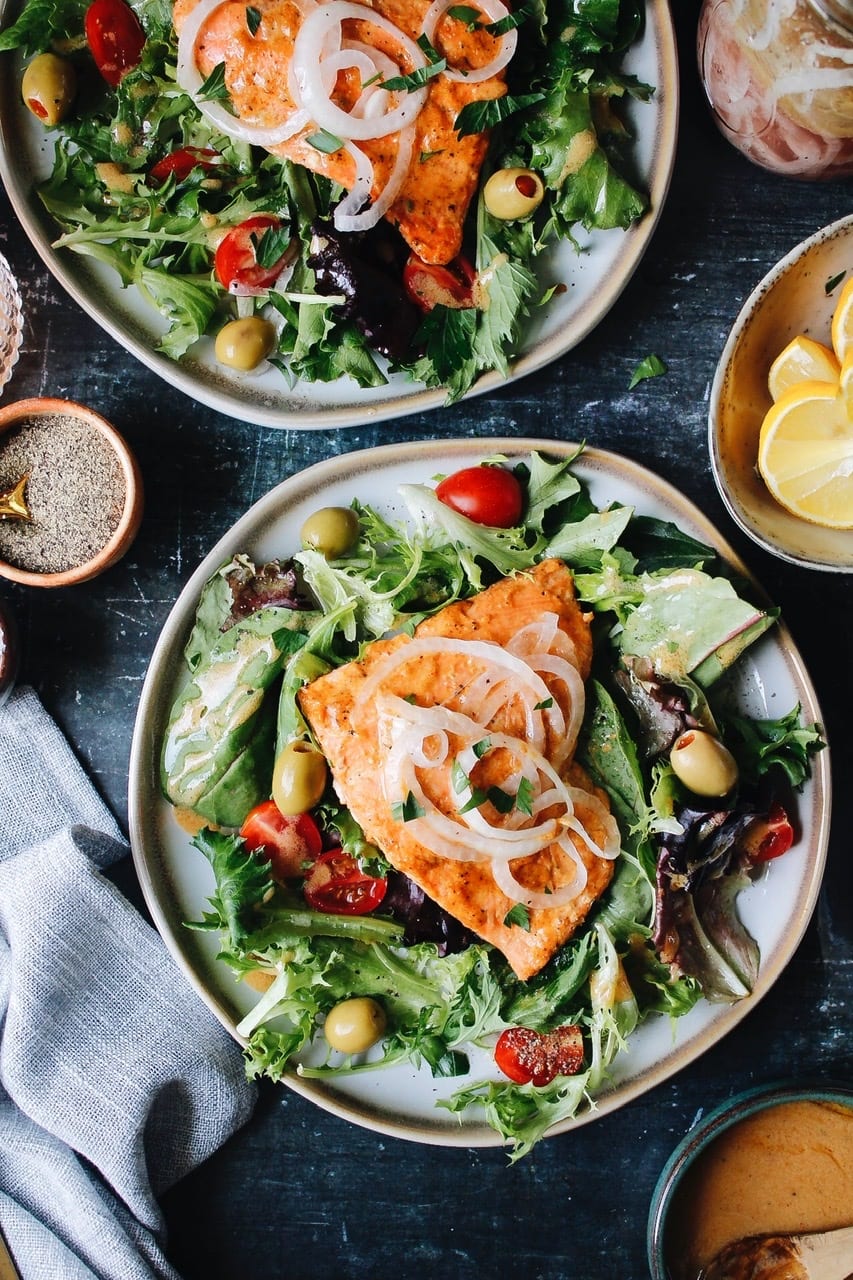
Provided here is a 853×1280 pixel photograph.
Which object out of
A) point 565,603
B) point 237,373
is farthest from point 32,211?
point 565,603

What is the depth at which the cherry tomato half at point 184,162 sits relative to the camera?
3059mm

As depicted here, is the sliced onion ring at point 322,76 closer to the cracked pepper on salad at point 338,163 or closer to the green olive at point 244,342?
the cracked pepper on salad at point 338,163

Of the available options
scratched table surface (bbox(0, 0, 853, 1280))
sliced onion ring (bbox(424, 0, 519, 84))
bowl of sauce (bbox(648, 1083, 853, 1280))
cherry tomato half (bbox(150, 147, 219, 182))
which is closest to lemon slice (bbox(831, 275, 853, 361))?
scratched table surface (bbox(0, 0, 853, 1280))

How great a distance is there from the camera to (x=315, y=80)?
2801 mm

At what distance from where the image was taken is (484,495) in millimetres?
2963

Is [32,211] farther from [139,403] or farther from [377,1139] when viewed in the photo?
[377,1139]

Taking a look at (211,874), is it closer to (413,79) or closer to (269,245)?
(269,245)

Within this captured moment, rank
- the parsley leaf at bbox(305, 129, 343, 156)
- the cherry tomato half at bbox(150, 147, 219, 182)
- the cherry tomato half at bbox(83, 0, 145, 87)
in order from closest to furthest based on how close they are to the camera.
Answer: the parsley leaf at bbox(305, 129, 343, 156) < the cherry tomato half at bbox(83, 0, 145, 87) < the cherry tomato half at bbox(150, 147, 219, 182)

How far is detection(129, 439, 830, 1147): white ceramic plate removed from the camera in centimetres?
301

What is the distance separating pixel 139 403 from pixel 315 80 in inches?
42.6

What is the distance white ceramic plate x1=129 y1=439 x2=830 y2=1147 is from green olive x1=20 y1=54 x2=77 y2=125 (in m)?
1.24

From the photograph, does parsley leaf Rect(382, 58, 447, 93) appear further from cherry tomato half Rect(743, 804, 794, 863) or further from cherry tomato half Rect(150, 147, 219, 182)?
cherry tomato half Rect(743, 804, 794, 863)

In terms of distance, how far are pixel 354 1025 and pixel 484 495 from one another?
1533 millimetres

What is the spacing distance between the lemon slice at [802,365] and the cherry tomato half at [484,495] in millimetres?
763
